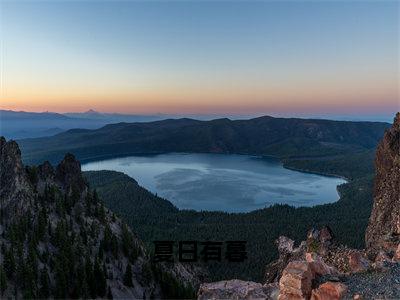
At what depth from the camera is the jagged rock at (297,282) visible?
27.7 metres

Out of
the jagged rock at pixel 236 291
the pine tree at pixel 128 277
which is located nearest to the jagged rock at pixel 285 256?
the pine tree at pixel 128 277

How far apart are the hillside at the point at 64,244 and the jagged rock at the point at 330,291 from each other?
54339mm

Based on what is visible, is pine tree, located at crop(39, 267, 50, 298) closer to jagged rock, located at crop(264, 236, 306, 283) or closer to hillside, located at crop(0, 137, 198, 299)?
hillside, located at crop(0, 137, 198, 299)

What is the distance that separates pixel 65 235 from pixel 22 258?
11.8 metres

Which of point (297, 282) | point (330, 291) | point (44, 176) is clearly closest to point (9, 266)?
point (44, 176)

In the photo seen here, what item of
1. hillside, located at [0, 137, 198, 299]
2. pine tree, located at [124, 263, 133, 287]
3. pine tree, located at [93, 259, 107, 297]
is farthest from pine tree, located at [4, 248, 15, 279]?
pine tree, located at [124, 263, 133, 287]

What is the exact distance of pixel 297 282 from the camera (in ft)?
91.1

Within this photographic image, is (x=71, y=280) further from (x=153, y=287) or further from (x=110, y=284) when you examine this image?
(x=153, y=287)

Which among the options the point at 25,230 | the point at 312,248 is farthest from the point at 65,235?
the point at 312,248

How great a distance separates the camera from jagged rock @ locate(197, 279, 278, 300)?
3306 cm

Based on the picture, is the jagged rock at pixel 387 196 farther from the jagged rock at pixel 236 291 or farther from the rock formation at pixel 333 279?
the jagged rock at pixel 236 291

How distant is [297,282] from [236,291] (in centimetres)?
769

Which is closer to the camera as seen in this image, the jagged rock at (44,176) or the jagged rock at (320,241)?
the jagged rock at (320,241)

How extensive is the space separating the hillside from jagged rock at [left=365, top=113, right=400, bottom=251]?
43283mm
